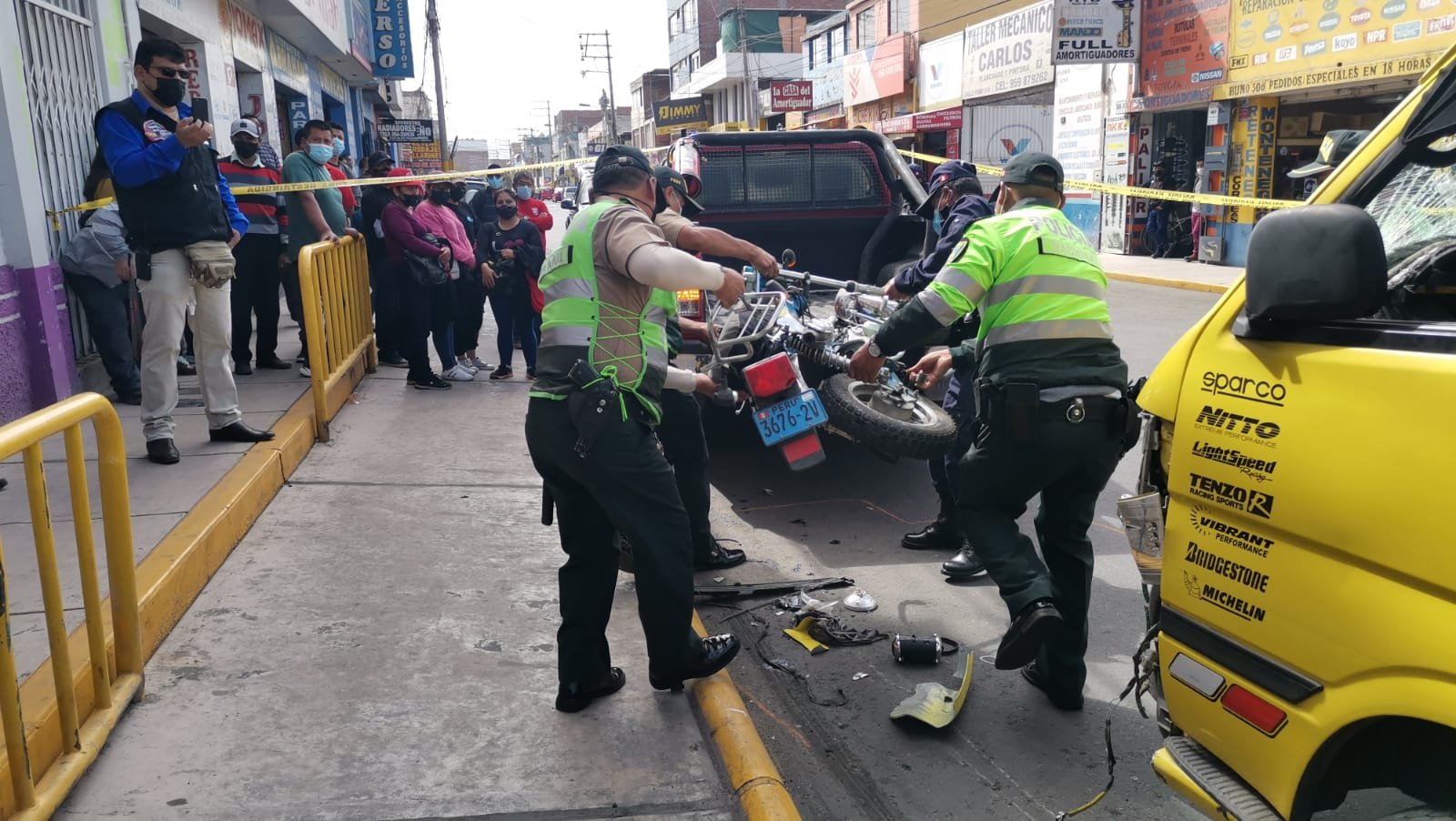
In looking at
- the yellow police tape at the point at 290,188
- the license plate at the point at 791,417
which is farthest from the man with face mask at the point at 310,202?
the license plate at the point at 791,417

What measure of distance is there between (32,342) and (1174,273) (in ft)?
55.4

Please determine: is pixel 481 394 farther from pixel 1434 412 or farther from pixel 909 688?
pixel 1434 412

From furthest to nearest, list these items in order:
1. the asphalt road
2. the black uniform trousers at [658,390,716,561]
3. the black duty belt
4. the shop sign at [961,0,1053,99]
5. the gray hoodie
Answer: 1. the shop sign at [961,0,1053,99]
2. the gray hoodie
3. the black uniform trousers at [658,390,716,561]
4. the black duty belt
5. the asphalt road

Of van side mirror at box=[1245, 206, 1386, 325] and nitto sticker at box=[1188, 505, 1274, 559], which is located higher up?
van side mirror at box=[1245, 206, 1386, 325]

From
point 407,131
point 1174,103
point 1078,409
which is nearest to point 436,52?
point 407,131

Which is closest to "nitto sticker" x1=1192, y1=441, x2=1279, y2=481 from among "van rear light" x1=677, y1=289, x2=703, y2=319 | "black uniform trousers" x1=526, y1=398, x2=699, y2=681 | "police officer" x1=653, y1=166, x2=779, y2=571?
"black uniform trousers" x1=526, y1=398, x2=699, y2=681

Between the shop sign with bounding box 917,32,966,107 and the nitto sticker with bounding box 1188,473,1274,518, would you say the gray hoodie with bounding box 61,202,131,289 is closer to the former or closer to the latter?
the nitto sticker with bounding box 1188,473,1274,518

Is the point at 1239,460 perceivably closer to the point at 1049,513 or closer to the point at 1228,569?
the point at 1228,569

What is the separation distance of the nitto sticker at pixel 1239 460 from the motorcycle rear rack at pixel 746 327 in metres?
3.36

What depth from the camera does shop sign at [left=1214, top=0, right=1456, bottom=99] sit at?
597 inches

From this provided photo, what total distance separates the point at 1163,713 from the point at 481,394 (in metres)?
6.86

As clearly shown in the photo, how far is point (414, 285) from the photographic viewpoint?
8.38 metres

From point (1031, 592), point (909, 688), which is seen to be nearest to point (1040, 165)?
point (1031, 592)

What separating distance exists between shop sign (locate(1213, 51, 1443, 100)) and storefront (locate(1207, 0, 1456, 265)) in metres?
0.01
